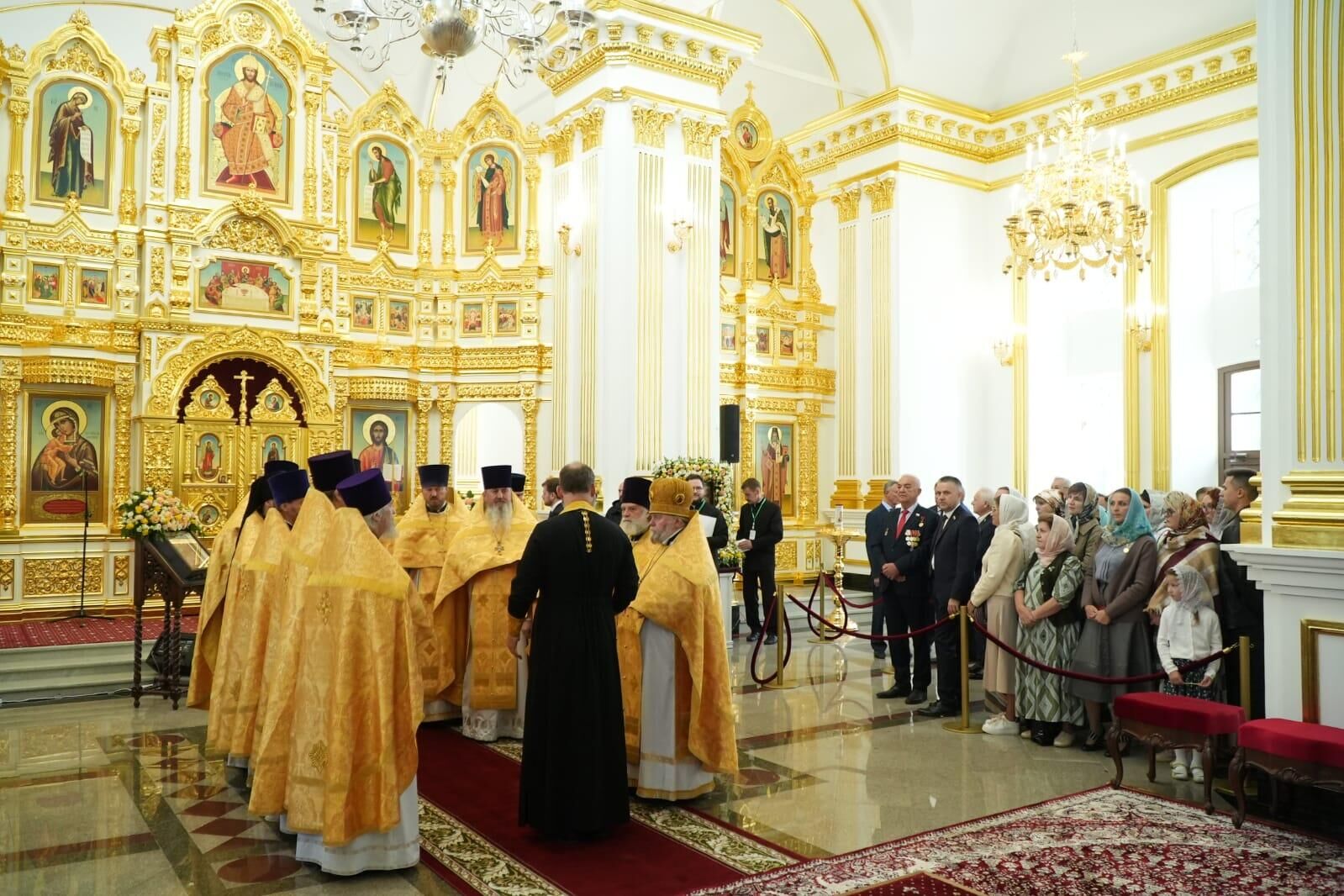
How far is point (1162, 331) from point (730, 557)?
23.6ft

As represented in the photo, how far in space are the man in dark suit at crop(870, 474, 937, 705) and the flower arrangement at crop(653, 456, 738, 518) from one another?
2774mm

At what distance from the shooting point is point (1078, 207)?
38.0 feet

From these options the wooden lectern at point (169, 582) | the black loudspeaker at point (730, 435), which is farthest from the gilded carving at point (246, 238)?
the black loudspeaker at point (730, 435)

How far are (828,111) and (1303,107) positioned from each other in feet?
39.1

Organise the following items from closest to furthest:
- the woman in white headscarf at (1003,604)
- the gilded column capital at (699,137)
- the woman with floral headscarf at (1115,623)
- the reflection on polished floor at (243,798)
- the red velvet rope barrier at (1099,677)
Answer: the reflection on polished floor at (243,798), the red velvet rope barrier at (1099,677), the woman with floral headscarf at (1115,623), the woman in white headscarf at (1003,604), the gilded column capital at (699,137)

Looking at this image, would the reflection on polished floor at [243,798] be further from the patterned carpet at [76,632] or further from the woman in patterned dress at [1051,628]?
the patterned carpet at [76,632]

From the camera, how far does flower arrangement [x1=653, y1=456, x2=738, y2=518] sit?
11.5 m

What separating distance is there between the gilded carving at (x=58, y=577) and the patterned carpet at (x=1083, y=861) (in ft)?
33.7

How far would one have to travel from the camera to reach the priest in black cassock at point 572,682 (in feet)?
15.9

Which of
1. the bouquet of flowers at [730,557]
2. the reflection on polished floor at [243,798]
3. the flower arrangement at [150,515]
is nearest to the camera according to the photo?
the reflection on polished floor at [243,798]

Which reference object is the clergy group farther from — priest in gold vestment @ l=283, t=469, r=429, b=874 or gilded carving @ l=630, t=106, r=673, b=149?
gilded carving @ l=630, t=106, r=673, b=149

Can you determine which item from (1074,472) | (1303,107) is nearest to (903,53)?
(1074,472)

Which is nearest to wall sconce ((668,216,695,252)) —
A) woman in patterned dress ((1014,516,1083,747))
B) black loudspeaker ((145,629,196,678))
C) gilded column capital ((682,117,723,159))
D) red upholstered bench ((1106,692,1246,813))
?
gilded column capital ((682,117,723,159))

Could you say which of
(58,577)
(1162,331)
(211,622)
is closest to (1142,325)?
(1162,331)
